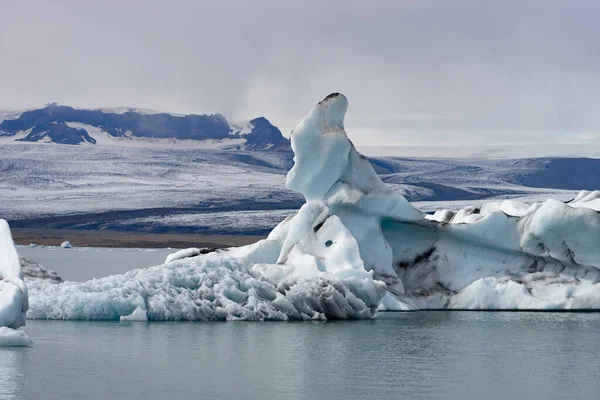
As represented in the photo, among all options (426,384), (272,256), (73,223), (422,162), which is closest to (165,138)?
(422,162)

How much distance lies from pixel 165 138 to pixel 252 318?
403ft

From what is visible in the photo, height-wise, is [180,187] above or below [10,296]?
below

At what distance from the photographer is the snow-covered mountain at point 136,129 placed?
5295 inches

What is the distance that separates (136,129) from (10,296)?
128102mm

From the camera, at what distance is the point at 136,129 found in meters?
139

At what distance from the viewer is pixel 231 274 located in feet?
54.5

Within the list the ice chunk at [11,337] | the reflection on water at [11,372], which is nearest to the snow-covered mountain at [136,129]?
the ice chunk at [11,337]

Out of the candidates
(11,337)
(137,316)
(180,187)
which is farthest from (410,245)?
(180,187)

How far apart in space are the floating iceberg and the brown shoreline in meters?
50.5

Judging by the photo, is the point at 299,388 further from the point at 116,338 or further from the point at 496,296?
the point at 496,296

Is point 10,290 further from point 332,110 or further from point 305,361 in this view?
point 332,110

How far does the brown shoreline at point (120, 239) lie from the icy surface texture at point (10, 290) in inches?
1986

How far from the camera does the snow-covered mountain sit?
134 meters

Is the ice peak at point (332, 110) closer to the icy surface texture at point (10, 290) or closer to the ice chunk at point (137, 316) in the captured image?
the ice chunk at point (137, 316)
